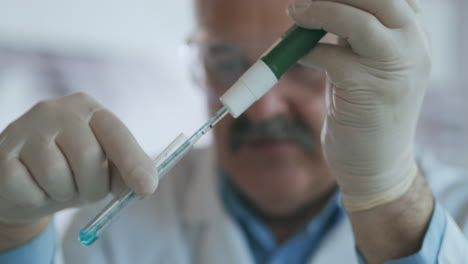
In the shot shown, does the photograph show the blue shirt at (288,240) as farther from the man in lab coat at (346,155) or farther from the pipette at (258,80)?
the pipette at (258,80)

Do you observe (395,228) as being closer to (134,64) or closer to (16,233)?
(16,233)

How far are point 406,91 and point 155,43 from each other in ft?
4.96

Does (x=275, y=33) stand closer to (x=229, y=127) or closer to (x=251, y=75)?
(x=229, y=127)

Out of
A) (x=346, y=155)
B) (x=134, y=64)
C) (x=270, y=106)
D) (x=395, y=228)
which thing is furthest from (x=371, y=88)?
(x=134, y=64)

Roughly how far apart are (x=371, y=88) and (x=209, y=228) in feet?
2.21

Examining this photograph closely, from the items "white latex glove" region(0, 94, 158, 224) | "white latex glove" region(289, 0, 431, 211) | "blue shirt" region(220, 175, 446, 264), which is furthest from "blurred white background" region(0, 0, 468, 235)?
"white latex glove" region(289, 0, 431, 211)

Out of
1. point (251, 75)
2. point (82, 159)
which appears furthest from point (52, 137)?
point (251, 75)

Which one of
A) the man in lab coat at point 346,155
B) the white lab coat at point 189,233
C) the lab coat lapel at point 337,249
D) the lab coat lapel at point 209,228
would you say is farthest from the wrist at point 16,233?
the lab coat lapel at point 337,249

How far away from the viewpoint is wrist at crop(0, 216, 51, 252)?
694 mm

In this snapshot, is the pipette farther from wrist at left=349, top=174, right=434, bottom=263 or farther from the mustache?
the mustache

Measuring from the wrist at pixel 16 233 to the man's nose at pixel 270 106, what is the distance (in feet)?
1.78

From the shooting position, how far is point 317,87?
3.62 ft

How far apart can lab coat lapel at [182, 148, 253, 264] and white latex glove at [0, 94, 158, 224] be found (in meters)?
0.51

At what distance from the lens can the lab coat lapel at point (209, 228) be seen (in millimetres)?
1087
